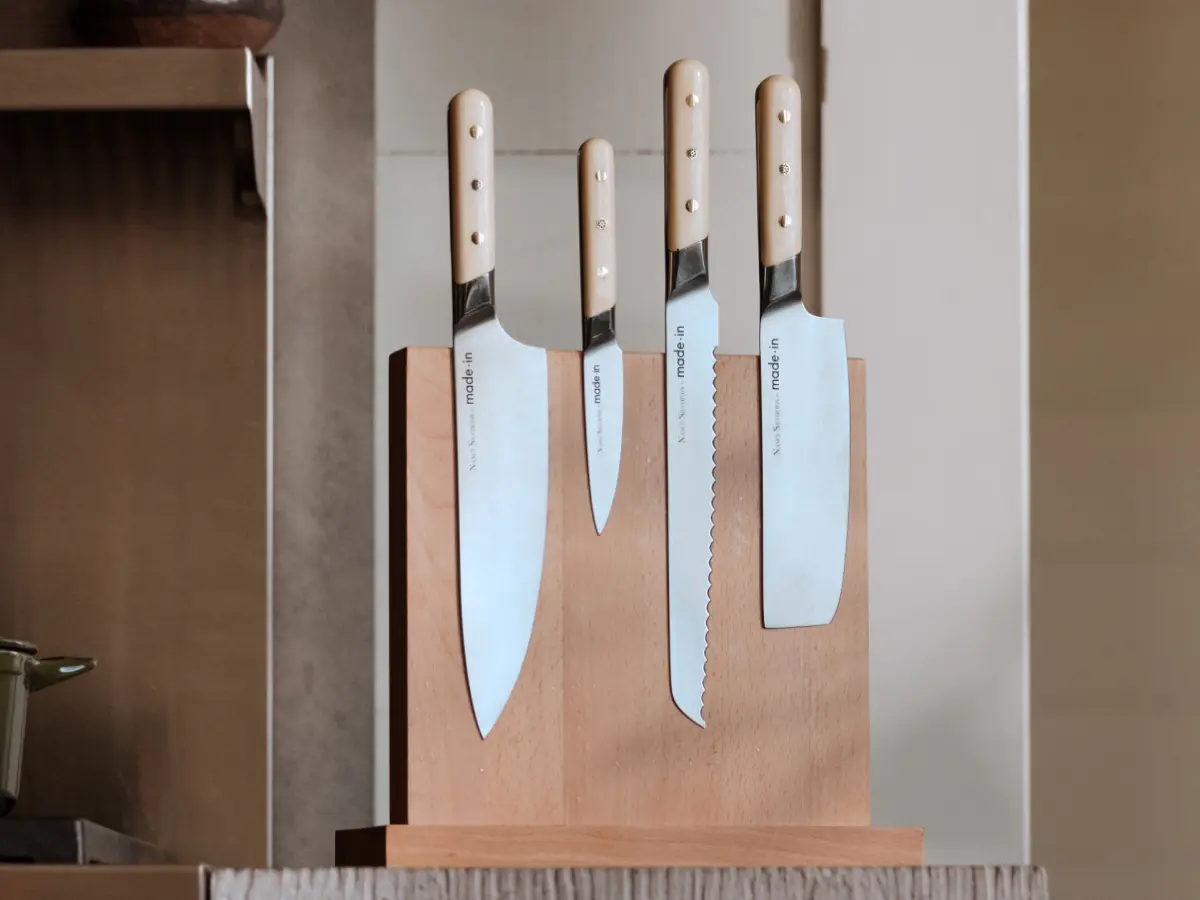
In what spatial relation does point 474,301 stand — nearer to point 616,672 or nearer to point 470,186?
point 470,186

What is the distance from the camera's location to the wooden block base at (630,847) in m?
0.57

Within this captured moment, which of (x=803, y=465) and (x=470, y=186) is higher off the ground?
(x=470, y=186)

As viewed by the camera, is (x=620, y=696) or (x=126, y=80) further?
(x=126, y=80)

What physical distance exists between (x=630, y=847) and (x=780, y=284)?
252 millimetres

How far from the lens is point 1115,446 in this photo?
1.16 m

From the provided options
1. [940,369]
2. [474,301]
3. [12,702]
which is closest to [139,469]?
[12,702]

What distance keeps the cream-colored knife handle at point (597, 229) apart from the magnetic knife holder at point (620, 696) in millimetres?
30

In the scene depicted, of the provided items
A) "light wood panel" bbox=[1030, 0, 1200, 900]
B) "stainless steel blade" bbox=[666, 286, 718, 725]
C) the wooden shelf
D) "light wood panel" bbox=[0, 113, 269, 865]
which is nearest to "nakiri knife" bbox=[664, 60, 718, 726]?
"stainless steel blade" bbox=[666, 286, 718, 725]

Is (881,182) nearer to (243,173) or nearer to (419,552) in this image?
(243,173)

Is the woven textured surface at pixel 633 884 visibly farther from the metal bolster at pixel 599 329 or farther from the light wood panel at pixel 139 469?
the light wood panel at pixel 139 469

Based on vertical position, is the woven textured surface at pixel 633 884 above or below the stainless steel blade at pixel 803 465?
below

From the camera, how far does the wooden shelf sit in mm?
834

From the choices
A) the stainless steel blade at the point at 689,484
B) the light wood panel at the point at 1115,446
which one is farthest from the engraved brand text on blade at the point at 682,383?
the light wood panel at the point at 1115,446

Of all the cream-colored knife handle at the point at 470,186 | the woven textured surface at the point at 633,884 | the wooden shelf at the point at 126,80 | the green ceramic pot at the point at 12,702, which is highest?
the wooden shelf at the point at 126,80
